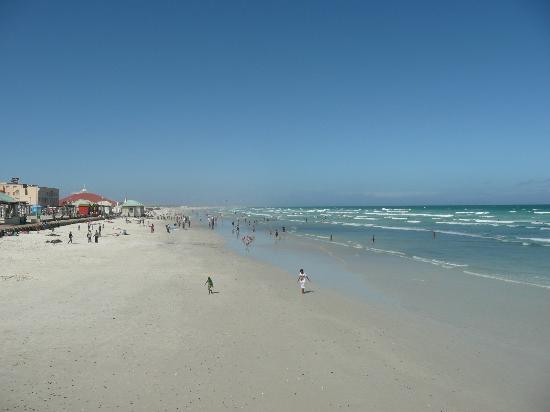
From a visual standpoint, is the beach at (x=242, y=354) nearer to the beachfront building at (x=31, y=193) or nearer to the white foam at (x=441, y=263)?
the white foam at (x=441, y=263)

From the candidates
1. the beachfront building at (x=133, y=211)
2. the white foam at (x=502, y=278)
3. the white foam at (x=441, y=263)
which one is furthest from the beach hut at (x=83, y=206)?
the white foam at (x=502, y=278)

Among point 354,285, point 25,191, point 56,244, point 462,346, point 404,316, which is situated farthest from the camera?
point 25,191

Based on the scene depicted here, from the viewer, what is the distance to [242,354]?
31.0 ft

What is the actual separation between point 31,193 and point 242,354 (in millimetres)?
70245

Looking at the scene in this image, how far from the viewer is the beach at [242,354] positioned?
745cm

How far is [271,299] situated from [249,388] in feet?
24.5

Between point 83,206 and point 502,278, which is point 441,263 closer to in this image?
point 502,278

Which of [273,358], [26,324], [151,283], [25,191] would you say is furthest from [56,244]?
[25,191]

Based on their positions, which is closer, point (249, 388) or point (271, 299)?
point (249, 388)

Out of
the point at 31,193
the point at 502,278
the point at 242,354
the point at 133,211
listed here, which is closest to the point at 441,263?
the point at 502,278

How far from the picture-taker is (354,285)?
61.6ft

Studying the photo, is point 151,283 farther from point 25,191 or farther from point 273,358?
point 25,191

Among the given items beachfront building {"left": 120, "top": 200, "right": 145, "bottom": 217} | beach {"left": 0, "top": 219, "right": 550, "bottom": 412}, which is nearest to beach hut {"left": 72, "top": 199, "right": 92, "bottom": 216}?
beachfront building {"left": 120, "top": 200, "right": 145, "bottom": 217}

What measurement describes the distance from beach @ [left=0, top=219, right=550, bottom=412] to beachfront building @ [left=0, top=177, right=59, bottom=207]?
5400 cm
